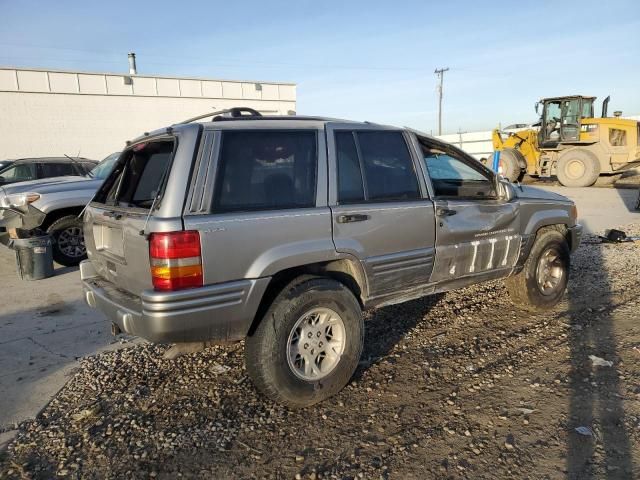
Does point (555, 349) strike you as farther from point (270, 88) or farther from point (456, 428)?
point (270, 88)

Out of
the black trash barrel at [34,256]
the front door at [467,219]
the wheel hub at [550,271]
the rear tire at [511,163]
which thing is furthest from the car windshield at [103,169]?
the rear tire at [511,163]

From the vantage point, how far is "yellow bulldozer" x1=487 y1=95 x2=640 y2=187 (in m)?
18.0

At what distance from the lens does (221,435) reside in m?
3.06

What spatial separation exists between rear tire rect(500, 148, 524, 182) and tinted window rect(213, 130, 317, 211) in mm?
Result: 17753

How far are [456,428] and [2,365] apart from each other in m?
3.75

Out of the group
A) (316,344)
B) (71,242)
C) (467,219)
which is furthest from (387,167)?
(71,242)

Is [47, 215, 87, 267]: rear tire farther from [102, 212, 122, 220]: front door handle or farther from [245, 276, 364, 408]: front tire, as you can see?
[245, 276, 364, 408]: front tire

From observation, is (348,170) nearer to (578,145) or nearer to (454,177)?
(454,177)

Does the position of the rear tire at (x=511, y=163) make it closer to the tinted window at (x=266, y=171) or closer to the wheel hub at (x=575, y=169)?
the wheel hub at (x=575, y=169)

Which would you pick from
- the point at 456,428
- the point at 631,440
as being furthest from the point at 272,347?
the point at 631,440

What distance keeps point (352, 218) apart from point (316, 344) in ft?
3.05

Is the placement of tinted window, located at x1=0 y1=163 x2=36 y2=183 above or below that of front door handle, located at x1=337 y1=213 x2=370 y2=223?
above

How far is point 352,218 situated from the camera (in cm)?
346

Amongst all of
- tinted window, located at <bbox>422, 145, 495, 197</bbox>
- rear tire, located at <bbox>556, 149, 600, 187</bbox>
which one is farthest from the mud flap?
rear tire, located at <bbox>556, 149, 600, 187</bbox>
